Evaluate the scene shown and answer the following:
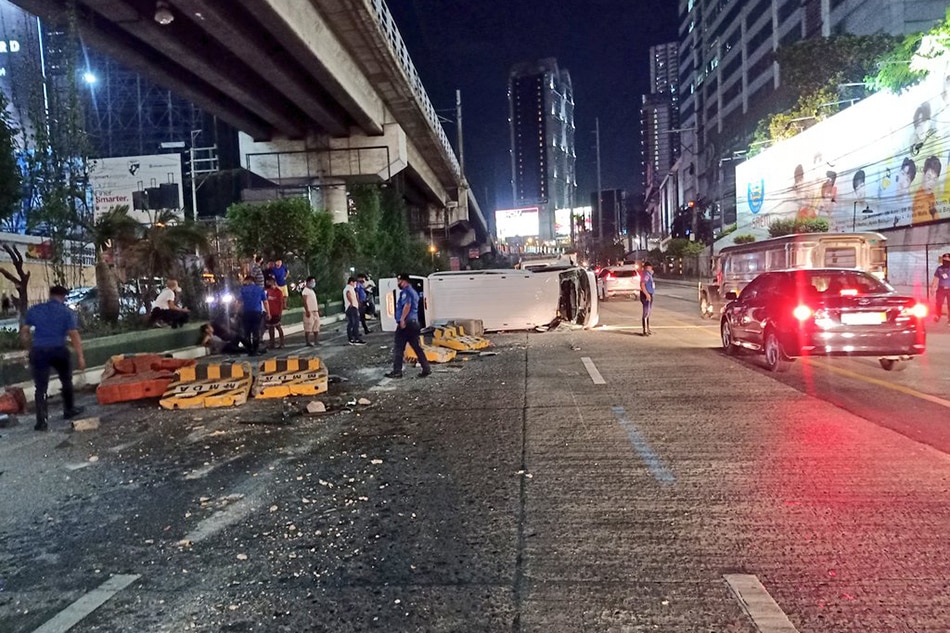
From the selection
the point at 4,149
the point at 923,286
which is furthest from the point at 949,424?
the point at 923,286

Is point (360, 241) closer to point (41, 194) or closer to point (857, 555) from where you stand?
point (41, 194)

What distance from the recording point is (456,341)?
45.5ft

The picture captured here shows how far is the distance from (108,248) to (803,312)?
1485 centimetres

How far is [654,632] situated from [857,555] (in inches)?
60.6

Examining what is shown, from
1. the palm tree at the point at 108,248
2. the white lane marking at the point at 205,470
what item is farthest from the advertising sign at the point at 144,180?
the white lane marking at the point at 205,470

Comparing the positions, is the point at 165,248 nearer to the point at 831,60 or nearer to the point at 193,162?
the point at 193,162

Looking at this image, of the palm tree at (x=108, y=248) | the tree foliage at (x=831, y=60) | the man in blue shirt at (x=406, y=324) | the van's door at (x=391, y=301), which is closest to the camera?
the man in blue shirt at (x=406, y=324)

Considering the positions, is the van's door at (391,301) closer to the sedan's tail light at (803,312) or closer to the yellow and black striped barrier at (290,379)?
the yellow and black striped barrier at (290,379)

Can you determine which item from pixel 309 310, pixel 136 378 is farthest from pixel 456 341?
pixel 136 378

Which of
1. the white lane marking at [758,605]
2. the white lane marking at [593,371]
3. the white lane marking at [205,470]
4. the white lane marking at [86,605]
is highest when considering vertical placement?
the white lane marking at [593,371]

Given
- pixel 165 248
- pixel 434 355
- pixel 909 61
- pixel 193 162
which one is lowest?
pixel 434 355

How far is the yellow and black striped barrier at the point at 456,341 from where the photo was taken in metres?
13.8

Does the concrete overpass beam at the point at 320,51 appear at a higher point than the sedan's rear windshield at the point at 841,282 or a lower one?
higher

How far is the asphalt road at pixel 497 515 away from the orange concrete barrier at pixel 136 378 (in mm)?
972
